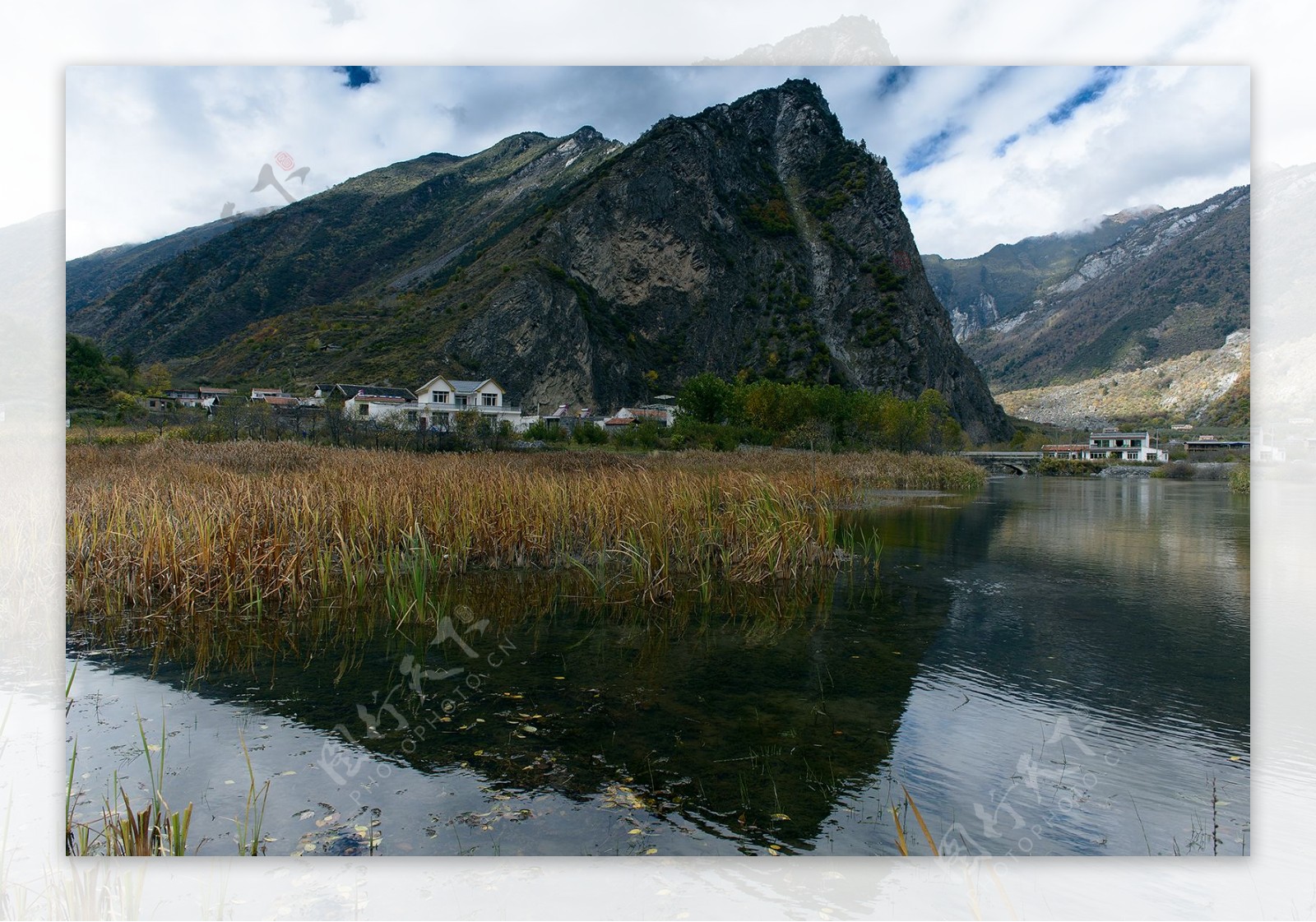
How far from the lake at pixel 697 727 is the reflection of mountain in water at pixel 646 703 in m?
0.03

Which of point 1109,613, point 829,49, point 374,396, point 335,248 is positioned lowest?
point 1109,613

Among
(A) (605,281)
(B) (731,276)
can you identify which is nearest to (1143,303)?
(B) (731,276)

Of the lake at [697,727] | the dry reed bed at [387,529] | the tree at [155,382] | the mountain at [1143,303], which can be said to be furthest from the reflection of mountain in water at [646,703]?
the tree at [155,382]

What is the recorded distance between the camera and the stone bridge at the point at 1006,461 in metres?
63.8

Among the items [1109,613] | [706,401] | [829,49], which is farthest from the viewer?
→ [706,401]

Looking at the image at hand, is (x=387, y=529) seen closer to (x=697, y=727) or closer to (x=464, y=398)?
(x=697, y=727)

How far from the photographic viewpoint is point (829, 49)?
4.42 meters

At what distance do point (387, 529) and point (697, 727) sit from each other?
625cm

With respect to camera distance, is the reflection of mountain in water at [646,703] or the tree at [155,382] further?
the tree at [155,382]

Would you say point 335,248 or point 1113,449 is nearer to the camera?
point 1113,449

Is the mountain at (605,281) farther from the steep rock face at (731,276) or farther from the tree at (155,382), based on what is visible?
the tree at (155,382)

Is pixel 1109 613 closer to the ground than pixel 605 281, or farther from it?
closer to the ground

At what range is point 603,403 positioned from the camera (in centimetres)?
8688

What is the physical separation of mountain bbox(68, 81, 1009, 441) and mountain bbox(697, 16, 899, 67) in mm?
69022
